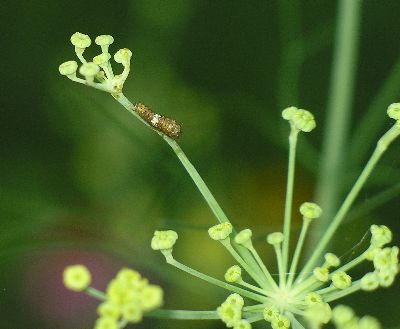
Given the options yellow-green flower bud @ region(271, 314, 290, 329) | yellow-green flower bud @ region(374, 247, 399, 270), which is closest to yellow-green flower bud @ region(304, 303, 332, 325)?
yellow-green flower bud @ region(271, 314, 290, 329)

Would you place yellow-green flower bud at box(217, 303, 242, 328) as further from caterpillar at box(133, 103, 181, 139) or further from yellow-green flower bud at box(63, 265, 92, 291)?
caterpillar at box(133, 103, 181, 139)

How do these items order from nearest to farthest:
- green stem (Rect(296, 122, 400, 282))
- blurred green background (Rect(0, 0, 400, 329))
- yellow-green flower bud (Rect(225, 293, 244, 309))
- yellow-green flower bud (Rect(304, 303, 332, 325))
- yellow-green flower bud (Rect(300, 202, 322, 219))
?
yellow-green flower bud (Rect(304, 303, 332, 325)), yellow-green flower bud (Rect(225, 293, 244, 309)), green stem (Rect(296, 122, 400, 282)), yellow-green flower bud (Rect(300, 202, 322, 219)), blurred green background (Rect(0, 0, 400, 329))

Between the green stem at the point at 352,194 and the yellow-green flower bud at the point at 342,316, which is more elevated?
the green stem at the point at 352,194

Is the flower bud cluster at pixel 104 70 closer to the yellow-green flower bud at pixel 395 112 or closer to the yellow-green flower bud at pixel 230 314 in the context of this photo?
the yellow-green flower bud at pixel 230 314

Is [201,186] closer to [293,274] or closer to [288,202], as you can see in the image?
[288,202]

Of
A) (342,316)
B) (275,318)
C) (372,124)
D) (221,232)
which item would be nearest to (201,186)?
(221,232)

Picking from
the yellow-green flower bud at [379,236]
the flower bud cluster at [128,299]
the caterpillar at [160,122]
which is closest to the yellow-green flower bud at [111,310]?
the flower bud cluster at [128,299]
